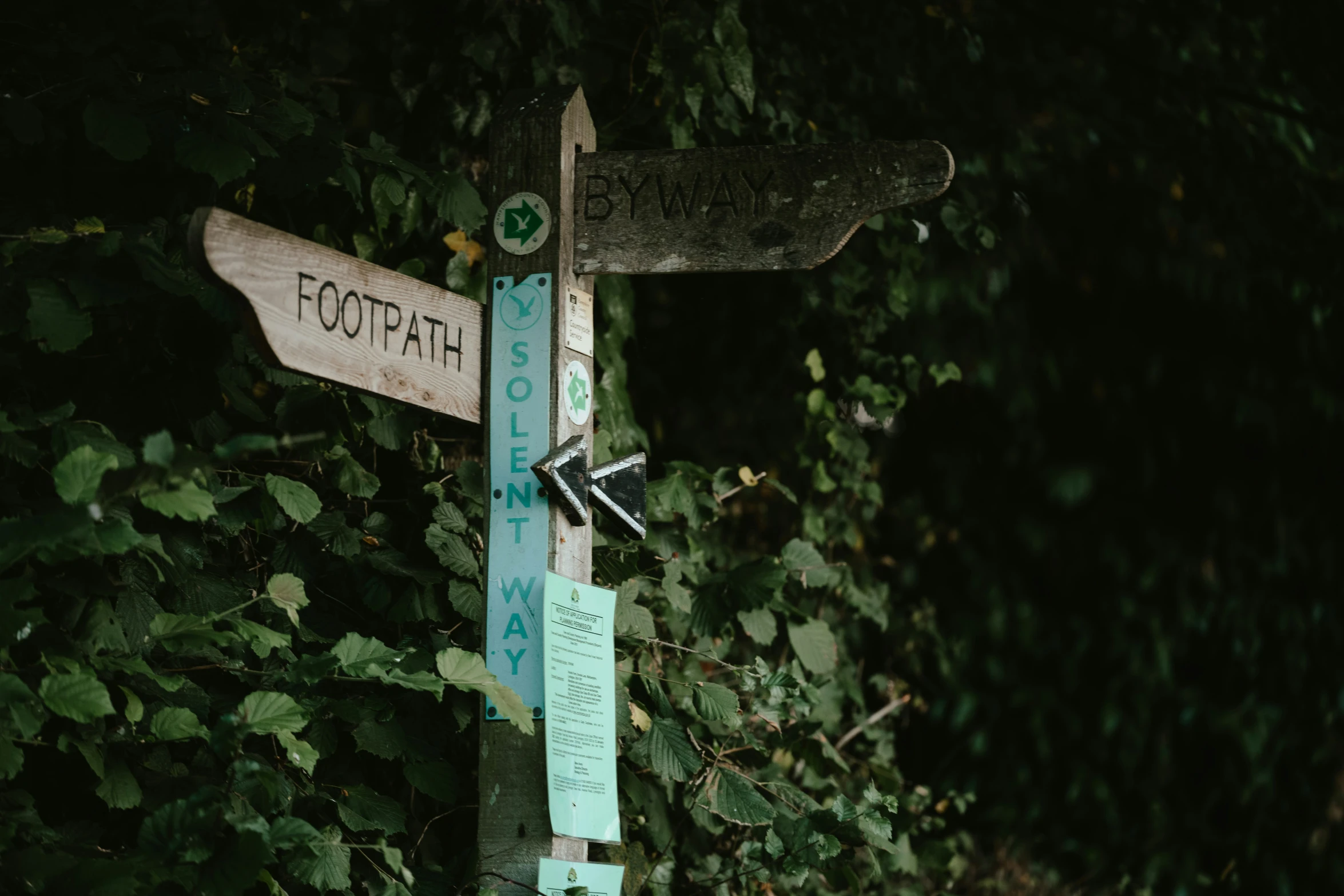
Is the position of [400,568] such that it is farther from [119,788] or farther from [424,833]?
[119,788]

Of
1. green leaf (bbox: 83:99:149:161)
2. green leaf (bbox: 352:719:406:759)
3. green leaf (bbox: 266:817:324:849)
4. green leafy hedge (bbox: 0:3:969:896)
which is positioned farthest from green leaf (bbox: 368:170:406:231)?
green leaf (bbox: 266:817:324:849)

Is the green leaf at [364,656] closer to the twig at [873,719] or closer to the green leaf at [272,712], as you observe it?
the green leaf at [272,712]

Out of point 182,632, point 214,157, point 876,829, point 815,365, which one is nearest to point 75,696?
point 182,632

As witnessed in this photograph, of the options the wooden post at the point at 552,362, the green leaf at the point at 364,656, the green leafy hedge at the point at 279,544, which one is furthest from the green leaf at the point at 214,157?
the green leaf at the point at 364,656

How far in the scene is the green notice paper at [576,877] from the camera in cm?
166

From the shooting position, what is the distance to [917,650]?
12.4ft

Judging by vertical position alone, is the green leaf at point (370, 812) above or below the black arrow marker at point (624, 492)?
below

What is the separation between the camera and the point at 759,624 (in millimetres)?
2479

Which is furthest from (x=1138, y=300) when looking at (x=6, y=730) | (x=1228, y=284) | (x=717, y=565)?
(x=6, y=730)

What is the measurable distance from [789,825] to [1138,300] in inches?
85.4

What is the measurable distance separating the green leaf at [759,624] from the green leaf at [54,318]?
129 centimetres

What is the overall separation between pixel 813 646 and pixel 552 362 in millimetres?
1083

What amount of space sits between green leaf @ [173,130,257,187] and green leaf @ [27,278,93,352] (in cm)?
27

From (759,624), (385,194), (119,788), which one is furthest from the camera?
(759,624)
